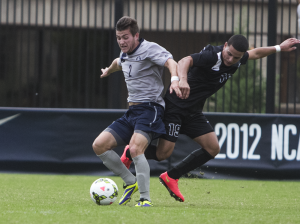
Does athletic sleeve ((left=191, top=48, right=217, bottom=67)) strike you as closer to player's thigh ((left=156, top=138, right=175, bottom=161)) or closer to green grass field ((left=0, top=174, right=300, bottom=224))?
player's thigh ((left=156, top=138, right=175, bottom=161))

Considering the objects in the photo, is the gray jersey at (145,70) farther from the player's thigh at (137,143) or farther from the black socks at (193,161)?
the black socks at (193,161)

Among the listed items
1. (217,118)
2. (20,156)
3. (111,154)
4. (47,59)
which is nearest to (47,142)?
(20,156)

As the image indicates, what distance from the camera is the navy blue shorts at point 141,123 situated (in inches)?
174

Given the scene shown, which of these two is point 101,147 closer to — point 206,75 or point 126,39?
point 126,39

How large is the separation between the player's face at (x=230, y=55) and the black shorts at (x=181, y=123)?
2.30 ft

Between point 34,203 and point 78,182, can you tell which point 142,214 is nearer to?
point 34,203

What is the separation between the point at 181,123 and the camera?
196 inches

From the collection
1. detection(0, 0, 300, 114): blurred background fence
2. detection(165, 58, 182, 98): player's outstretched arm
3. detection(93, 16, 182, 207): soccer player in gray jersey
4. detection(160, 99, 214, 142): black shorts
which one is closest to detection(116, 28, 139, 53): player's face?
detection(93, 16, 182, 207): soccer player in gray jersey

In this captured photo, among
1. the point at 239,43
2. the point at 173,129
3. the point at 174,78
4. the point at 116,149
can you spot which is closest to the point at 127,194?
the point at 173,129

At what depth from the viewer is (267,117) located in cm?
768

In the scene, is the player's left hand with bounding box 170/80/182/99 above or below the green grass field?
above

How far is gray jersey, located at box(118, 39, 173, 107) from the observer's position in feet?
14.6

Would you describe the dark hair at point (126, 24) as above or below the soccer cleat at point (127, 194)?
above

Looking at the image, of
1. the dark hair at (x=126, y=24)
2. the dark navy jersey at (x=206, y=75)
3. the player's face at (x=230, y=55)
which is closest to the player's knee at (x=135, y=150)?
the dark navy jersey at (x=206, y=75)
